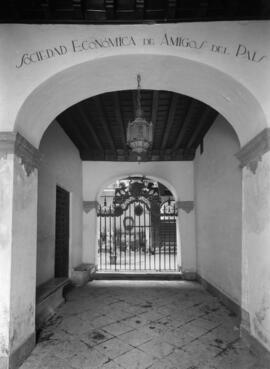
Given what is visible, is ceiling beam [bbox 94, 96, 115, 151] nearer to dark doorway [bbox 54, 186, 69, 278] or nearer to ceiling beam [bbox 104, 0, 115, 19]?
dark doorway [bbox 54, 186, 69, 278]

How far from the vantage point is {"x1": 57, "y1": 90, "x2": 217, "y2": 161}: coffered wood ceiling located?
548cm

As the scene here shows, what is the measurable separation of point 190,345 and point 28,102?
12.1 ft

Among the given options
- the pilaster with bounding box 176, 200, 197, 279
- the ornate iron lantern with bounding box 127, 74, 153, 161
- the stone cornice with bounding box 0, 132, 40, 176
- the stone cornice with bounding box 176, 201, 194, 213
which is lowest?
the pilaster with bounding box 176, 200, 197, 279

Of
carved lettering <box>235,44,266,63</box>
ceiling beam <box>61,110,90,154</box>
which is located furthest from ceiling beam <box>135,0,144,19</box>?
ceiling beam <box>61,110,90,154</box>

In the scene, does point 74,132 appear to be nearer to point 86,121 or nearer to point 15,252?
point 86,121

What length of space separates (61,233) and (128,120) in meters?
3.19

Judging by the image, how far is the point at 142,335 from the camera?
4.12 meters

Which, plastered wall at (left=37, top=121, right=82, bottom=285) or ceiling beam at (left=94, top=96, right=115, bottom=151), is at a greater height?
ceiling beam at (left=94, top=96, right=115, bottom=151)

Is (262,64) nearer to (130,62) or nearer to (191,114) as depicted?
(130,62)

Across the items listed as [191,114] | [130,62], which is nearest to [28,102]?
[130,62]

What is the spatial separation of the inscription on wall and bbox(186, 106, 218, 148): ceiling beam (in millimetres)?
2265

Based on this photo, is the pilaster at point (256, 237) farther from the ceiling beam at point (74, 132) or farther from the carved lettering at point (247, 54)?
the ceiling beam at point (74, 132)

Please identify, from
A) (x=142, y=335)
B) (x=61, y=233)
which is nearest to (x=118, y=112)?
(x=61, y=233)

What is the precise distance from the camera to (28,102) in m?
3.43
